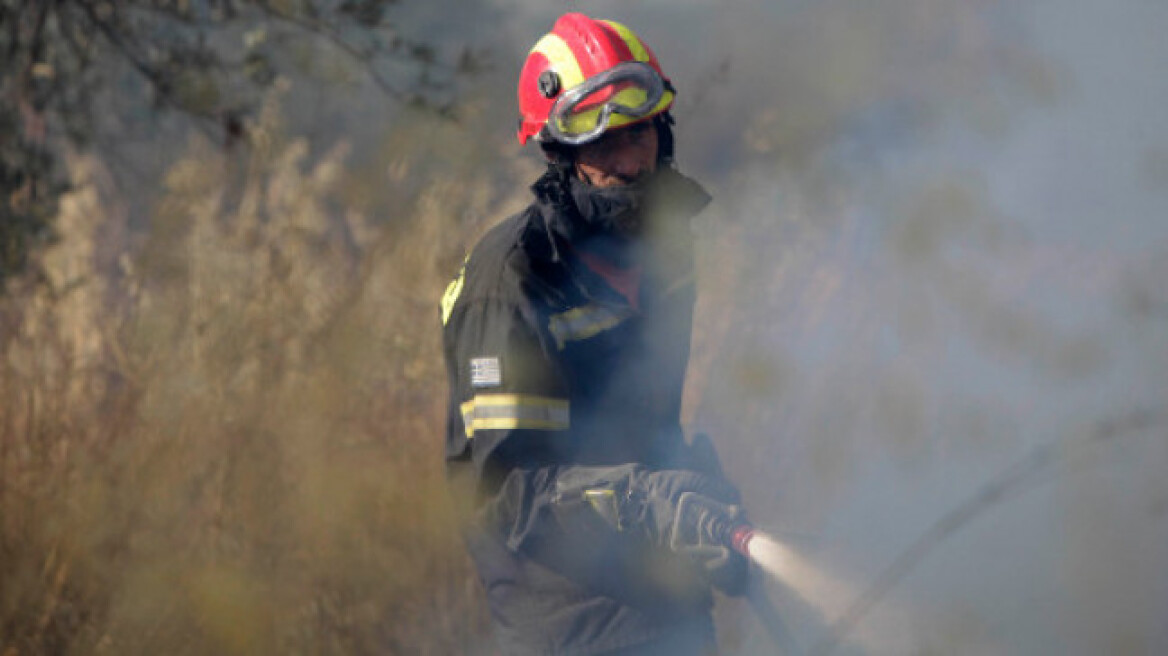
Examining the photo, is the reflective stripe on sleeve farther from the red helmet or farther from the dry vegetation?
the dry vegetation

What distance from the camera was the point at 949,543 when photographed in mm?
3510

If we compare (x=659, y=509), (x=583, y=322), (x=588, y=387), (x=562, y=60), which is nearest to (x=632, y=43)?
(x=562, y=60)

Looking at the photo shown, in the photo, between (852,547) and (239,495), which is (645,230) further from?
(239,495)

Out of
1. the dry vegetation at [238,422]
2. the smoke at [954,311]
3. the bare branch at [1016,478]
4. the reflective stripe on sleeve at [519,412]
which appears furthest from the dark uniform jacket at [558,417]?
the dry vegetation at [238,422]

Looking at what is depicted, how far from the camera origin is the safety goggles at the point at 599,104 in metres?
2.47

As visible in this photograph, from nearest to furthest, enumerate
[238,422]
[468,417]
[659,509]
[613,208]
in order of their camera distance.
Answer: [659,509] < [468,417] < [613,208] < [238,422]

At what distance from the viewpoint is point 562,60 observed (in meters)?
2.57

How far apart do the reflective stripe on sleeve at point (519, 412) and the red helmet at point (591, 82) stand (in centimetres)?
60

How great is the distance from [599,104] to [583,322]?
1.65 feet

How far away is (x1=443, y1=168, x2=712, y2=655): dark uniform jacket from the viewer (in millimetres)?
2188

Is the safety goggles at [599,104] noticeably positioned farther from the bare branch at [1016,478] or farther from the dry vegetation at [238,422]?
the dry vegetation at [238,422]

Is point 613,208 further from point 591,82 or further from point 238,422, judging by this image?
point 238,422

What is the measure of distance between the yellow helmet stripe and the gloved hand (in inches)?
34.5

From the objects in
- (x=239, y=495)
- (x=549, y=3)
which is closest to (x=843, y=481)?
(x=239, y=495)
